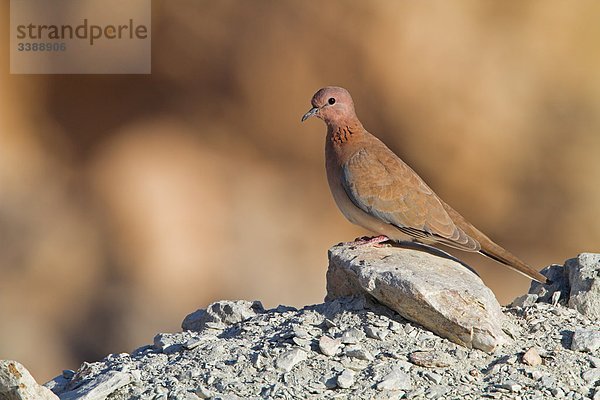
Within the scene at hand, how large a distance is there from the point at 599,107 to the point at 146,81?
474cm

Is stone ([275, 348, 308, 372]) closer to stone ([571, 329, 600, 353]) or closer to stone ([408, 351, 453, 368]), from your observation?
stone ([408, 351, 453, 368])

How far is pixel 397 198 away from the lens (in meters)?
6.50

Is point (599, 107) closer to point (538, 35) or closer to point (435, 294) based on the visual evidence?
point (538, 35)

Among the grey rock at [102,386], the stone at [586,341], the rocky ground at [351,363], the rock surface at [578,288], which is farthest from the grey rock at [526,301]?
the grey rock at [102,386]

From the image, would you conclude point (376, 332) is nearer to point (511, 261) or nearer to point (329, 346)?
point (329, 346)

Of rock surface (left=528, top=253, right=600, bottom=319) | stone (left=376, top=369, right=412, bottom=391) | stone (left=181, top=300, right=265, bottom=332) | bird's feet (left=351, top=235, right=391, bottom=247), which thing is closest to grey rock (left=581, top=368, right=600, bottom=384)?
rock surface (left=528, top=253, right=600, bottom=319)

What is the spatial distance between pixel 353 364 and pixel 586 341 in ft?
3.91

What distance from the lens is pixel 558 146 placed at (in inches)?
447

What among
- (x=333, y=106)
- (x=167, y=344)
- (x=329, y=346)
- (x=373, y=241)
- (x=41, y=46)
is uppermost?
(x=41, y=46)

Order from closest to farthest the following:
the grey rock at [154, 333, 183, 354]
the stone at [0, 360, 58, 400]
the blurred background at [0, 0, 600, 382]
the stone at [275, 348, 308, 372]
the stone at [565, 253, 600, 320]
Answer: the stone at [0, 360, 58, 400] < the stone at [275, 348, 308, 372] < the grey rock at [154, 333, 183, 354] < the stone at [565, 253, 600, 320] < the blurred background at [0, 0, 600, 382]

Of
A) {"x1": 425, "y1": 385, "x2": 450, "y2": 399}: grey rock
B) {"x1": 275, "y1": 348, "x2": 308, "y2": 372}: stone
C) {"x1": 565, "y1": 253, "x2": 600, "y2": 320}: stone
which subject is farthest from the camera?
{"x1": 565, "y1": 253, "x2": 600, "y2": 320}: stone

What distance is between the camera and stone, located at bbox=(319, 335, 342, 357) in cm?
516

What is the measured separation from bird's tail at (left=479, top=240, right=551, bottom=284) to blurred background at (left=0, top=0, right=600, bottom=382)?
15.8 feet

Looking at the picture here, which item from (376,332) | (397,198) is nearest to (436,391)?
(376,332)
